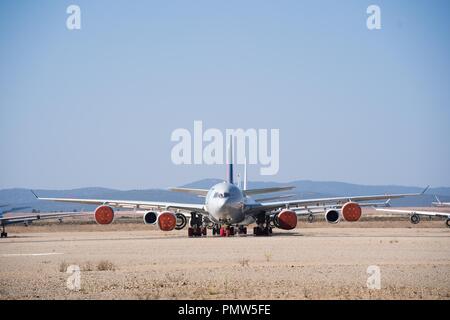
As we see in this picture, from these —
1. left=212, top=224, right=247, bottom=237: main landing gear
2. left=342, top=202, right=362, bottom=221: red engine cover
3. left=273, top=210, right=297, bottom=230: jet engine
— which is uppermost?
left=342, top=202, right=362, bottom=221: red engine cover

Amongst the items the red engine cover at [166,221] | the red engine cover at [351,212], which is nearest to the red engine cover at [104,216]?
the red engine cover at [166,221]

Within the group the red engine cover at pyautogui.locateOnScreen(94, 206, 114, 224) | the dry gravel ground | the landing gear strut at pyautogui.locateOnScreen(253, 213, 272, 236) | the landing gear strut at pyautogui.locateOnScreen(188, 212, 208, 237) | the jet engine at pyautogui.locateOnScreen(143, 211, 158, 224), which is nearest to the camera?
the dry gravel ground

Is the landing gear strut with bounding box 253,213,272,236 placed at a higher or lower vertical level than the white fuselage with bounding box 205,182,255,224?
lower

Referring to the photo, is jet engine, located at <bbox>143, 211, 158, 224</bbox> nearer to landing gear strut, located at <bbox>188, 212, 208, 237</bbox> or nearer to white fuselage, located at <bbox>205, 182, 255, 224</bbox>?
landing gear strut, located at <bbox>188, 212, 208, 237</bbox>

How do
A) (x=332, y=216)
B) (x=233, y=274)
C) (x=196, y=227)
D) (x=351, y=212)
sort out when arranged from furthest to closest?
(x=332, y=216)
(x=196, y=227)
(x=351, y=212)
(x=233, y=274)

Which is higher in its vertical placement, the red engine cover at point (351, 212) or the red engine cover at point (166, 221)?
the red engine cover at point (351, 212)

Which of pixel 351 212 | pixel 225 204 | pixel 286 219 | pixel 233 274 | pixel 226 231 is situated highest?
pixel 225 204

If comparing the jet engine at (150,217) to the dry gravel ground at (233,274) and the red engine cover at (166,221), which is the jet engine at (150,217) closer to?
the red engine cover at (166,221)

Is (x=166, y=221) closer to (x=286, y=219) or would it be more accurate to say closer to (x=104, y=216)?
(x=104, y=216)

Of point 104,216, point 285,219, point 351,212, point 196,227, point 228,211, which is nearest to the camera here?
point 351,212

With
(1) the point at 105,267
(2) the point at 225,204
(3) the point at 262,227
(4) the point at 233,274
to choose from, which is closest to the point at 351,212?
(3) the point at 262,227

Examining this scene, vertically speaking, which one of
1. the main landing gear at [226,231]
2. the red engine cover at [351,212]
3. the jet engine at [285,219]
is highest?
the red engine cover at [351,212]

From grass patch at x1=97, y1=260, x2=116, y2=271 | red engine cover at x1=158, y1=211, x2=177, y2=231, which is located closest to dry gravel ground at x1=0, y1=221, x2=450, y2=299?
grass patch at x1=97, y1=260, x2=116, y2=271

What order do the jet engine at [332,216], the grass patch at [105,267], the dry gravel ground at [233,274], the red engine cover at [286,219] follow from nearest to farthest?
the dry gravel ground at [233,274], the grass patch at [105,267], the red engine cover at [286,219], the jet engine at [332,216]
